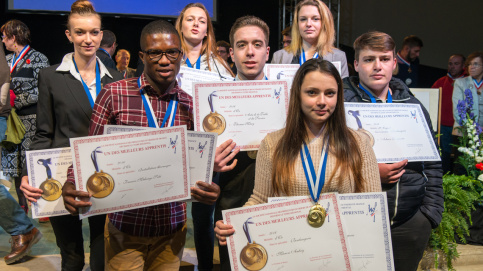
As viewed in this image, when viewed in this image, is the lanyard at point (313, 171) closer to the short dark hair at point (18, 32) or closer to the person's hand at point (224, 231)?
the person's hand at point (224, 231)

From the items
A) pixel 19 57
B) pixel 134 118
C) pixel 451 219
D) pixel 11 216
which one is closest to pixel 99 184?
pixel 134 118

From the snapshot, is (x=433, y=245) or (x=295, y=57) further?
(x=433, y=245)

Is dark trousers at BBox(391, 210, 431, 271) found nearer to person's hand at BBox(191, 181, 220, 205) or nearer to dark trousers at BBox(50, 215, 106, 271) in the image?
person's hand at BBox(191, 181, 220, 205)

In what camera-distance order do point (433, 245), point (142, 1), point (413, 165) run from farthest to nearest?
1. point (142, 1)
2. point (433, 245)
3. point (413, 165)

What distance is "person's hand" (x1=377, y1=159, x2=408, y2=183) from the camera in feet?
7.16

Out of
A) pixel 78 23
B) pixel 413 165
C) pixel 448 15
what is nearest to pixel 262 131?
pixel 413 165

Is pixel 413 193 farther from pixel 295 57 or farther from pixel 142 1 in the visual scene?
pixel 142 1

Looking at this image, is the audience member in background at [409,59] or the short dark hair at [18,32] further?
the audience member in background at [409,59]

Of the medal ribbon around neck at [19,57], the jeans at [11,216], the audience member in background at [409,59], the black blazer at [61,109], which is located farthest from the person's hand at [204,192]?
the audience member in background at [409,59]

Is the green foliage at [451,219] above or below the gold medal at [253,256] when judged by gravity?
below

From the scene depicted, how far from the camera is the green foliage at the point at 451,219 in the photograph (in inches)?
139

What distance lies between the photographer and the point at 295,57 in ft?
10.4

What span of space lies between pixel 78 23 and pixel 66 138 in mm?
632

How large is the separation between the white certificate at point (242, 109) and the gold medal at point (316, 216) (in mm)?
540
